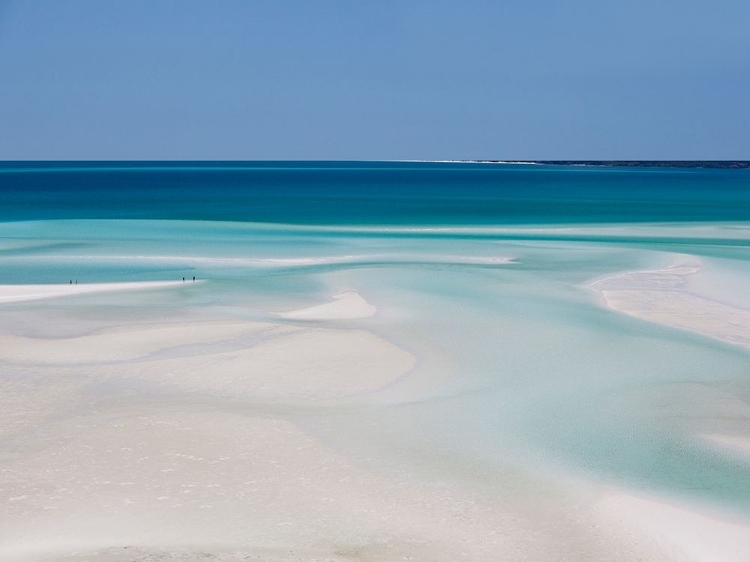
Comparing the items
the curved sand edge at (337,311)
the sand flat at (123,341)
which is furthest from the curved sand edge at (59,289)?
the curved sand edge at (337,311)

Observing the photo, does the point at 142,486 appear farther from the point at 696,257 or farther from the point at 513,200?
the point at 513,200

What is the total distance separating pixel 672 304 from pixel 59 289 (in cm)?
1218

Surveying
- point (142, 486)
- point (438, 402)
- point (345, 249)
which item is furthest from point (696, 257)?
point (142, 486)

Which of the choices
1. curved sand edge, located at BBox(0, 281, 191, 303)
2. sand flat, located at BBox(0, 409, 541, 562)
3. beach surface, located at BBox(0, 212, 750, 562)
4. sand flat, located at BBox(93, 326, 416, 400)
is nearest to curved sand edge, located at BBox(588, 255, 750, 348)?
beach surface, located at BBox(0, 212, 750, 562)

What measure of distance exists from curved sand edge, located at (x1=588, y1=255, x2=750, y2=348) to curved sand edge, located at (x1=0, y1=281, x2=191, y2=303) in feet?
30.9

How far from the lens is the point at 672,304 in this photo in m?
15.6

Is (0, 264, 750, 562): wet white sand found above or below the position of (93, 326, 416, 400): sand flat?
below

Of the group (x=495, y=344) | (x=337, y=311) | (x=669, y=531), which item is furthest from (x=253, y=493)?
(x=337, y=311)

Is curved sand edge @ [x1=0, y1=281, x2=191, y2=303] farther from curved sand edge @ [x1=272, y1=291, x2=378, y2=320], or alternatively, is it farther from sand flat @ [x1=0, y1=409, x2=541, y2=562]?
sand flat @ [x1=0, y1=409, x2=541, y2=562]

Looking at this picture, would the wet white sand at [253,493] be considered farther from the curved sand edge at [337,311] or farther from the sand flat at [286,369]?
the curved sand edge at [337,311]

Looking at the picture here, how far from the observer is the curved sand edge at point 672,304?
13352mm

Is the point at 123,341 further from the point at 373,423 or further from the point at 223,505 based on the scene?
the point at 223,505

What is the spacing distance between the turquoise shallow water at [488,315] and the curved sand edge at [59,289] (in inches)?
32.4

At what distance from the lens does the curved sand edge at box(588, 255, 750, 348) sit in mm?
13352
